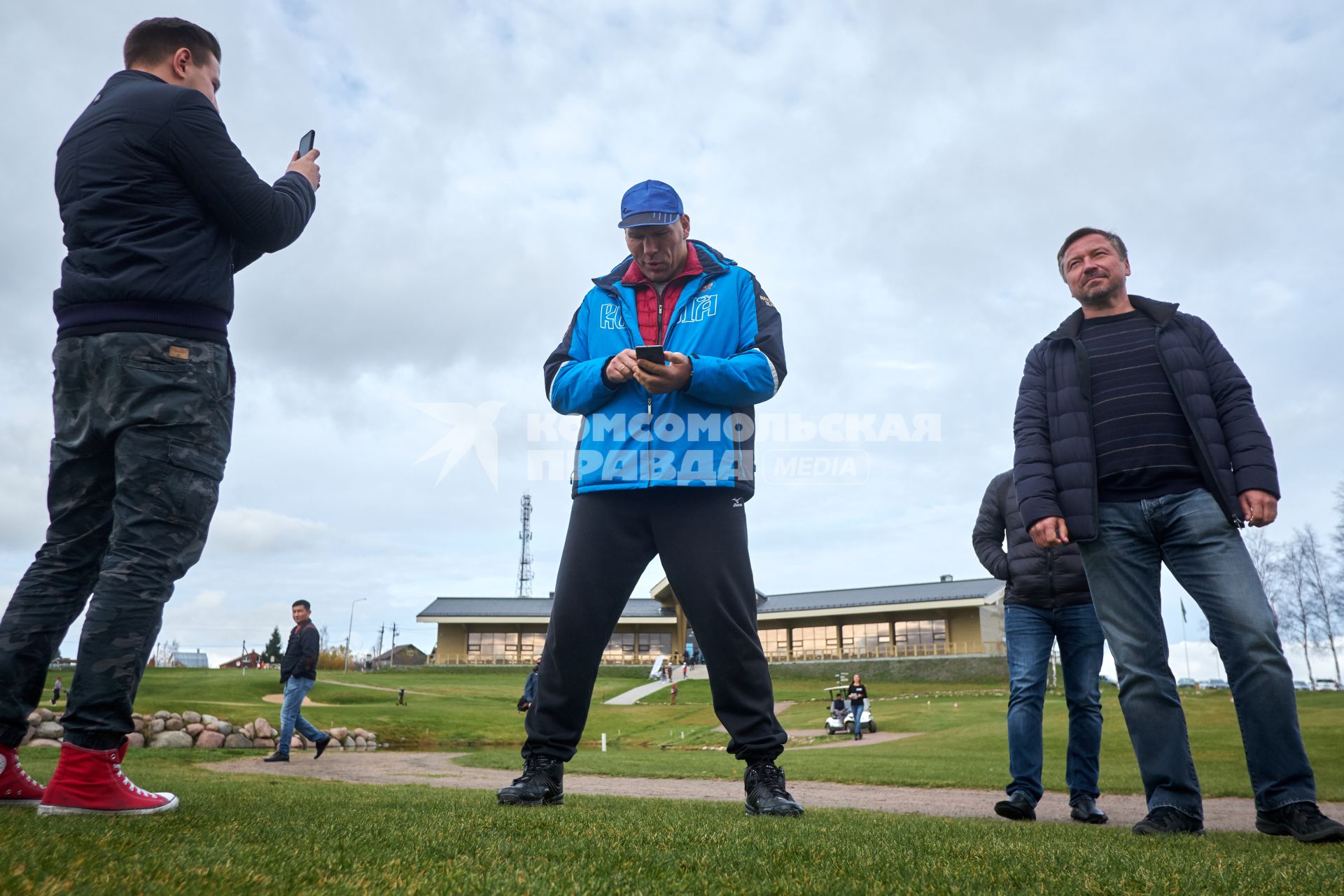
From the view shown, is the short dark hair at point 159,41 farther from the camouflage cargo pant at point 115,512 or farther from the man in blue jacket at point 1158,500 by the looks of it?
the man in blue jacket at point 1158,500

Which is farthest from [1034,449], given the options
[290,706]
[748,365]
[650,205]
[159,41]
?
[290,706]

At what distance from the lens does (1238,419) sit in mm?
3662

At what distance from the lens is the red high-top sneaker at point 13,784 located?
2.72 m

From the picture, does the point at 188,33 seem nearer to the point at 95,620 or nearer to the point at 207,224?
the point at 207,224

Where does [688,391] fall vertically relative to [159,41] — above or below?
below

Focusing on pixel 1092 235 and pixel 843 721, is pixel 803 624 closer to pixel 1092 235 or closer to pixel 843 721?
pixel 843 721

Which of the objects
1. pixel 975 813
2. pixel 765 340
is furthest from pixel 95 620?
pixel 975 813

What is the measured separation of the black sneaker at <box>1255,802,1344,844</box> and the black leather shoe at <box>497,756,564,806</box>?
8.88 feet

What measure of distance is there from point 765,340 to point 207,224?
7.22 ft

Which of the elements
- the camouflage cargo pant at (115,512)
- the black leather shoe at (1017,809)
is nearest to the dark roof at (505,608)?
the black leather shoe at (1017,809)

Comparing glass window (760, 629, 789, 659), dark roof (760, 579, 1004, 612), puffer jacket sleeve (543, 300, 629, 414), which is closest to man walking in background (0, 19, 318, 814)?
puffer jacket sleeve (543, 300, 629, 414)

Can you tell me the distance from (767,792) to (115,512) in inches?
97.8

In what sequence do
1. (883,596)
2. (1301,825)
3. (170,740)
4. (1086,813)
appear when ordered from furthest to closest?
(883,596)
(170,740)
(1086,813)
(1301,825)

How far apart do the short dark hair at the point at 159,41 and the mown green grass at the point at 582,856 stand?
2.56 metres
